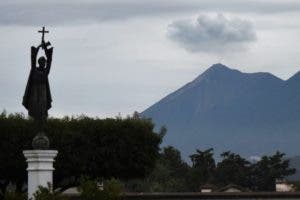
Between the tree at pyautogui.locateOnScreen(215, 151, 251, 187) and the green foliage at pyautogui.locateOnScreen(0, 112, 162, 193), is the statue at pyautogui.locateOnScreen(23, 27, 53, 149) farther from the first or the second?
the tree at pyautogui.locateOnScreen(215, 151, 251, 187)

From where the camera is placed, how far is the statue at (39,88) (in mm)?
33125

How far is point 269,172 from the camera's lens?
13475 cm

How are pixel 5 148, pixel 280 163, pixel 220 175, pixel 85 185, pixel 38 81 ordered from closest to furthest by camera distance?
pixel 85 185 < pixel 38 81 < pixel 5 148 < pixel 220 175 < pixel 280 163

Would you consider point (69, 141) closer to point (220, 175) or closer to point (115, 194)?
point (115, 194)

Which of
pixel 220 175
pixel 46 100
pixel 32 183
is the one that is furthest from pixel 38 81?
pixel 220 175

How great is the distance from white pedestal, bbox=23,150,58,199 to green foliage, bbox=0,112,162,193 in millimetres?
16968

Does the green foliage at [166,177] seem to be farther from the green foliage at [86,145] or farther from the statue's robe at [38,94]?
the statue's robe at [38,94]

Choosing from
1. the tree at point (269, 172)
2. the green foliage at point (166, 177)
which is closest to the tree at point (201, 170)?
the green foliage at point (166, 177)

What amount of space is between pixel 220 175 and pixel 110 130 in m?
80.2

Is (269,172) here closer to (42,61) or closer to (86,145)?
(86,145)

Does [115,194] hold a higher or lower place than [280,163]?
lower

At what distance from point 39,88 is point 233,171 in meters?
101

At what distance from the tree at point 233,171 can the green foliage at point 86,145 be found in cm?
7864

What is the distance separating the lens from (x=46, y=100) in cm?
3334
